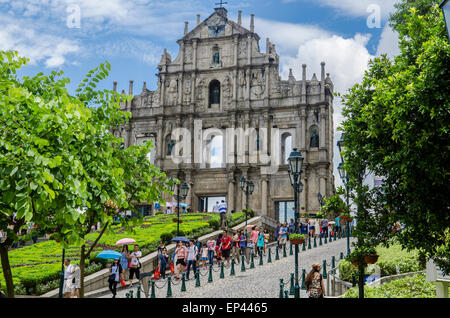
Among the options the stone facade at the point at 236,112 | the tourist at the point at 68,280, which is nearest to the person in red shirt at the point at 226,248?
the tourist at the point at 68,280

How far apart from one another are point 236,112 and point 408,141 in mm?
36915

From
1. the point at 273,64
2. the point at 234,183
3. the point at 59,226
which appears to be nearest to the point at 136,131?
the point at 234,183

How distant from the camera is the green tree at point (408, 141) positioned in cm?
914

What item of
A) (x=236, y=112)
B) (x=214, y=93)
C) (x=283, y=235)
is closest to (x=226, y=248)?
(x=283, y=235)

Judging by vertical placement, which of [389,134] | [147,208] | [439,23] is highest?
[439,23]

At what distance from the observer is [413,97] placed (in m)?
9.37

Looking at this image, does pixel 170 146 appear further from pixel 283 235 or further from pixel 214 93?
pixel 283 235

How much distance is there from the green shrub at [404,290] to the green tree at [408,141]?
1846 mm

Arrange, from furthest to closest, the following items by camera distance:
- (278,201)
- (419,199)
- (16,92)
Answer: (278,201), (419,199), (16,92)

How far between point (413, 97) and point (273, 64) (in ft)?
124

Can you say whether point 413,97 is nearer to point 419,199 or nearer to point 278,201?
point 419,199

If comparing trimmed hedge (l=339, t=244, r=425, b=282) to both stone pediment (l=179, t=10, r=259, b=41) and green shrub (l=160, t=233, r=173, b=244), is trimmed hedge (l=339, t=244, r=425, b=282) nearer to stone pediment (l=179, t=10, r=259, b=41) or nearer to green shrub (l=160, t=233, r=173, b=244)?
green shrub (l=160, t=233, r=173, b=244)

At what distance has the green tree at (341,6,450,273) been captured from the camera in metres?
9.14

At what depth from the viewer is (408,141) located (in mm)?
9562
